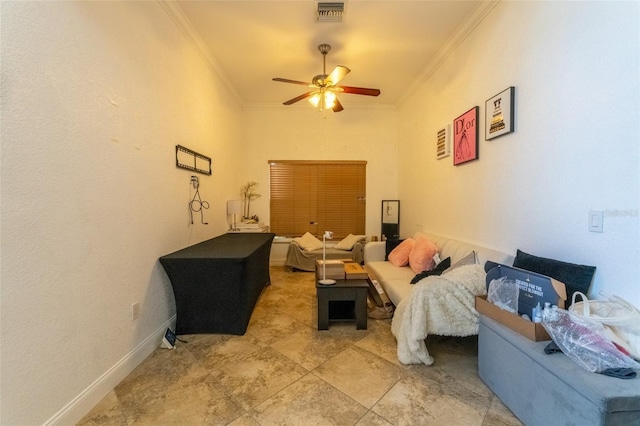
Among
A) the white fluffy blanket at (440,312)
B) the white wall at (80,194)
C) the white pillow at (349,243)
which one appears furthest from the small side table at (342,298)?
the white pillow at (349,243)

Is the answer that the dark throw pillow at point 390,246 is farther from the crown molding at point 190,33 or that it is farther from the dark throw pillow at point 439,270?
the crown molding at point 190,33

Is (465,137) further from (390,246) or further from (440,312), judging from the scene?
(440,312)

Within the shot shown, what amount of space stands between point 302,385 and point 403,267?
2.16 meters

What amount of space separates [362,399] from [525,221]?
70.5 inches

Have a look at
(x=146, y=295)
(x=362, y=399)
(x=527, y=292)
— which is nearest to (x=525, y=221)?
(x=527, y=292)

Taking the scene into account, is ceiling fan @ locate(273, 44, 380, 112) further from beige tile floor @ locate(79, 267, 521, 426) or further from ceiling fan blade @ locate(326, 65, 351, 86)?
beige tile floor @ locate(79, 267, 521, 426)

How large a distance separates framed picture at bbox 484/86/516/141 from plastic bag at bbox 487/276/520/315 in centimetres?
131

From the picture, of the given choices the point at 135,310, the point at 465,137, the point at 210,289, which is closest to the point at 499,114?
the point at 465,137

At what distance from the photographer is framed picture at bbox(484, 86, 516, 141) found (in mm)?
2244

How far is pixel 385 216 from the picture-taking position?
5383 millimetres

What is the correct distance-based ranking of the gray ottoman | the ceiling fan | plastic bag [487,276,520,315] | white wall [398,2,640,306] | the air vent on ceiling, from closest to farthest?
1. the gray ottoman
2. white wall [398,2,640,306]
3. plastic bag [487,276,520,315]
4. the air vent on ceiling
5. the ceiling fan

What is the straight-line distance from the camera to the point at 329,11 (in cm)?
259

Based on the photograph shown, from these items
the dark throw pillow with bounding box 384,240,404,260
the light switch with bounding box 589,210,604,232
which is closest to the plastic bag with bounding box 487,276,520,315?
the light switch with bounding box 589,210,604,232

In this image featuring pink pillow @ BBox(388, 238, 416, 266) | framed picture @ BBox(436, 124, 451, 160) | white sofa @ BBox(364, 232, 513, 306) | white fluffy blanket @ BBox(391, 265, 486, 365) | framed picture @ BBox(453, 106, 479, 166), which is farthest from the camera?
pink pillow @ BBox(388, 238, 416, 266)
